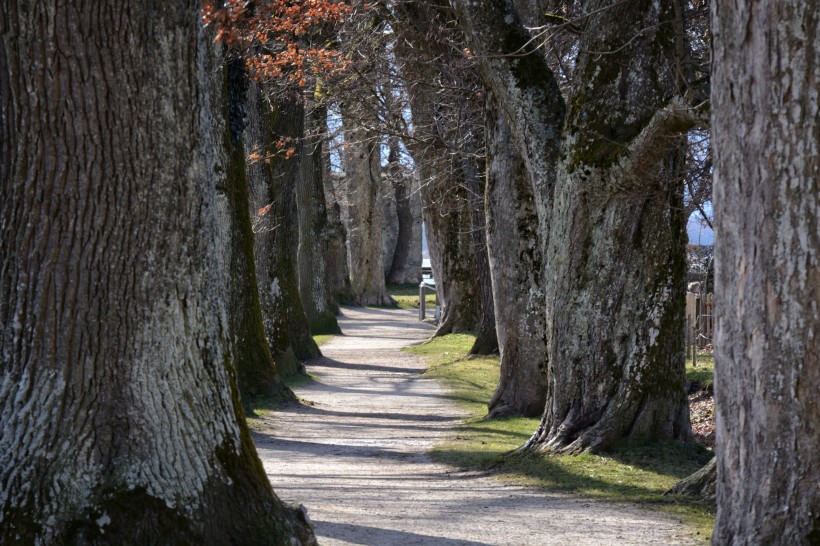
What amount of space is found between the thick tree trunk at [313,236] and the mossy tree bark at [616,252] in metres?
17.1

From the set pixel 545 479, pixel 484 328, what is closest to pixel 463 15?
pixel 545 479

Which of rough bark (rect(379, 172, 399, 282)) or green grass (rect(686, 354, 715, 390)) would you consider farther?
rough bark (rect(379, 172, 399, 282))

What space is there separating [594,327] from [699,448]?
54.2 inches

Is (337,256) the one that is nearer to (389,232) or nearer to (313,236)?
(313,236)

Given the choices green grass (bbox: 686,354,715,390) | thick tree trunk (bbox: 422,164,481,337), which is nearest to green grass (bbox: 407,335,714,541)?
green grass (bbox: 686,354,715,390)

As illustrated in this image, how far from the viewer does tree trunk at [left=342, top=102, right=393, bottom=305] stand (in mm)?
35750

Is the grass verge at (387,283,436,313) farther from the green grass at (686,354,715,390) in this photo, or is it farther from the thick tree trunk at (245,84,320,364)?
the green grass at (686,354,715,390)

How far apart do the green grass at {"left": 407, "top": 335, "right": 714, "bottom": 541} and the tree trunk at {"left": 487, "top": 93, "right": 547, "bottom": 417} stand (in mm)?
409

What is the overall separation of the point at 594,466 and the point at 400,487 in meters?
1.62

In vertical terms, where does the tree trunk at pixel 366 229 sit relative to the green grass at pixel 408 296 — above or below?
above

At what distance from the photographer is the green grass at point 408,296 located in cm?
4316

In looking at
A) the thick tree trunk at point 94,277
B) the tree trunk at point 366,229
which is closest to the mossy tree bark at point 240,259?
the thick tree trunk at point 94,277

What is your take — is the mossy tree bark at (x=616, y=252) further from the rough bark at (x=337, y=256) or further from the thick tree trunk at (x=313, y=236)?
the rough bark at (x=337, y=256)

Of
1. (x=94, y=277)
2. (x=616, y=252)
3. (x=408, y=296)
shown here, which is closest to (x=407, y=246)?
Answer: (x=408, y=296)
